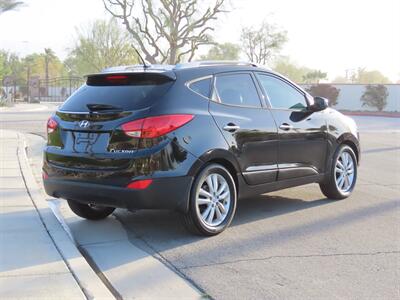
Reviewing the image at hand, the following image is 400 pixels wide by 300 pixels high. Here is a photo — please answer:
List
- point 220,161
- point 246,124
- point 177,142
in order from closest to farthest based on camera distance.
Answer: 1. point 177,142
2. point 220,161
3. point 246,124

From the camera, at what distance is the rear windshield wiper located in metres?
5.32

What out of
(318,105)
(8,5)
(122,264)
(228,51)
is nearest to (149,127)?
(122,264)

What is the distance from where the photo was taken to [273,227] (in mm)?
6121

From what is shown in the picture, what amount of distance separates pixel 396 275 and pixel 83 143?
318 cm

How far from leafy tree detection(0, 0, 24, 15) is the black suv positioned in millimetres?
10985

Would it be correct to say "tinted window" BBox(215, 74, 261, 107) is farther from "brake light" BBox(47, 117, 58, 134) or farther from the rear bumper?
"brake light" BBox(47, 117, 58, 134)

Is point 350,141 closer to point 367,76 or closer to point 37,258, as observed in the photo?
point 37,258

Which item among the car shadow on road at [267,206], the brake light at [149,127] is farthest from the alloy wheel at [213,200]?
the brake light at [149,127]

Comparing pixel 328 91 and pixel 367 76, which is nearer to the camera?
pixel 328 91

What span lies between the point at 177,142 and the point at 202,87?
2.72ft

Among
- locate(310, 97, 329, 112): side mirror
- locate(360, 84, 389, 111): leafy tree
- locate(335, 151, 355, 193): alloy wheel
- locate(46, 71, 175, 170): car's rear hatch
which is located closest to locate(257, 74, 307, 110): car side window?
locate(310, 97, 329, 112): side mirror

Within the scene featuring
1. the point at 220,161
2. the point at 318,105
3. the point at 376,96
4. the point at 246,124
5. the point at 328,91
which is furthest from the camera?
the point at 328,91

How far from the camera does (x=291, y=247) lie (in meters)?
5.38

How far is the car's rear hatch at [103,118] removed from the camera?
521cm
